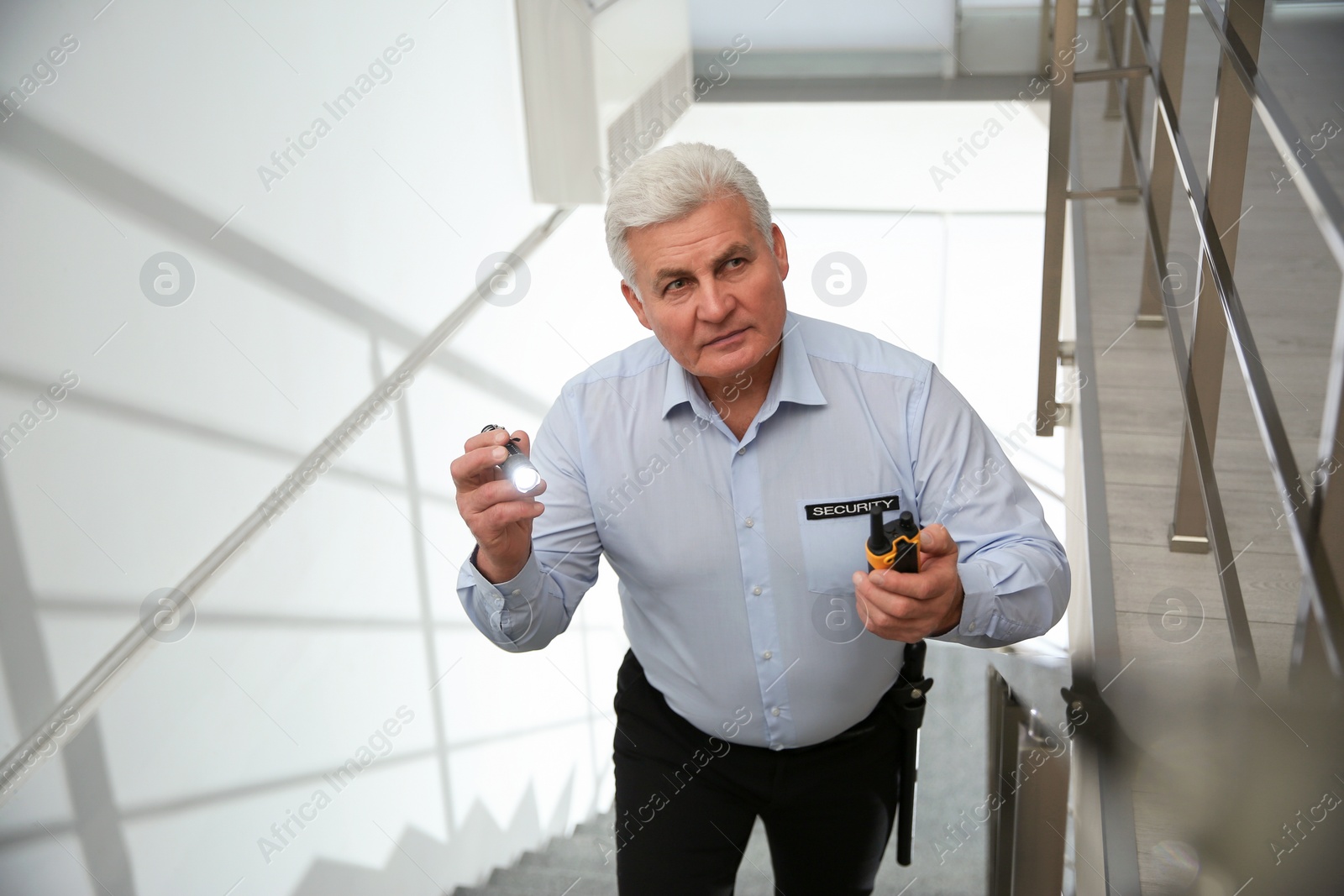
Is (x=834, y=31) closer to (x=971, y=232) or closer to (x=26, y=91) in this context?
(x=971, y=232)

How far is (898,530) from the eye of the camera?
1.15m

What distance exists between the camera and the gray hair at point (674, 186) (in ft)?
4.38

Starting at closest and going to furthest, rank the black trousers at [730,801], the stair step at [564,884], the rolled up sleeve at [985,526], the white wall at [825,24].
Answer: the rolled up sleeve at [985,526] < the black trousers at [730,801] < the stair step at [564,884] < the white wall at [825,24]

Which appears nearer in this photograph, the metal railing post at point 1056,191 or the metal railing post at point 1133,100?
the metal railing post at point 1056,191

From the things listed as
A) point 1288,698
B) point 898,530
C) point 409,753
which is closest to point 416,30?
point 409,753

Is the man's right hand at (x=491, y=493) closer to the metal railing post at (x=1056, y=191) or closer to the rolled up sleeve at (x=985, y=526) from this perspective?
the rolled up sleeve at (x=985, y=526)

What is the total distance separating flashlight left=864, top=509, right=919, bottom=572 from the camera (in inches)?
45.0

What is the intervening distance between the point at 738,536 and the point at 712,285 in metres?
0.40

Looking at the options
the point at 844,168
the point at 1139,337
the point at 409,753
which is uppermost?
the point at 844,168

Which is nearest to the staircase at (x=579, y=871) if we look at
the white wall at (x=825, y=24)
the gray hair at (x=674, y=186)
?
the gray hair at (x=674, y=186)

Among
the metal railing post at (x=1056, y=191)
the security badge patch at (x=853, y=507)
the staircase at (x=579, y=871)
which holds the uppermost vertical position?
the metal railing post at (x=1056, y=191)

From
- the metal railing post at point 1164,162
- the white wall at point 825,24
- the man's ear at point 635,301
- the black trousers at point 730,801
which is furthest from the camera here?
the white wall at point 825,24

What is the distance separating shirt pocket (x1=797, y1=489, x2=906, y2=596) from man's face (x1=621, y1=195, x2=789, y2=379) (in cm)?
27

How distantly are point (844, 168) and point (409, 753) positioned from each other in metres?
4.15
